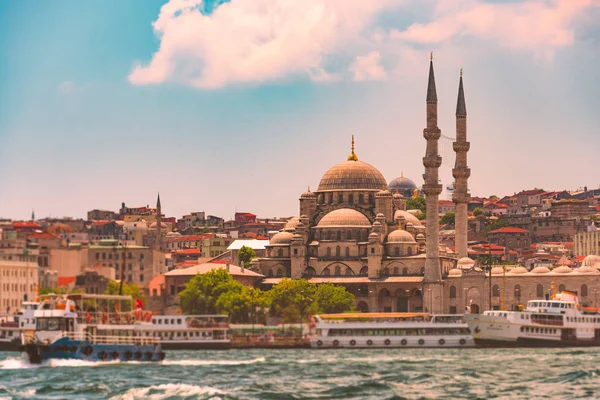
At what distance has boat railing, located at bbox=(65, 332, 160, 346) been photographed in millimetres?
59406

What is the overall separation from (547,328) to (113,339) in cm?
2083

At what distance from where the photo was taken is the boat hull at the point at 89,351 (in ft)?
189

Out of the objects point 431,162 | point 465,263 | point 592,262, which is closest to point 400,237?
point 465,263

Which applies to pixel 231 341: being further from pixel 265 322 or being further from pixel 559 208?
pixel 559 208

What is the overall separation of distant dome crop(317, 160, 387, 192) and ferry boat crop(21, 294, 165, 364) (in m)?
43.5

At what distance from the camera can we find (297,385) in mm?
52781

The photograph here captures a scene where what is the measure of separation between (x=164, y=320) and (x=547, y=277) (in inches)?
1259

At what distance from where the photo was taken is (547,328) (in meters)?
72.4

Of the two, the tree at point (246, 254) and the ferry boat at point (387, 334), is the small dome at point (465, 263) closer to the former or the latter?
the ferry boat at point (387, 334)

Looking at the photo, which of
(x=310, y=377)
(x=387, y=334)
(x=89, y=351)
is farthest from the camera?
(x=387, y=334)

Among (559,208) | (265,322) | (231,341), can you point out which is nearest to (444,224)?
(559,208)

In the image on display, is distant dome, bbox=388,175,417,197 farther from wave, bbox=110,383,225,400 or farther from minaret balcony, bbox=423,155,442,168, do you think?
wave, bbox=110,383,225,400

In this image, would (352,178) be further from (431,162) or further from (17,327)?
(17,327)

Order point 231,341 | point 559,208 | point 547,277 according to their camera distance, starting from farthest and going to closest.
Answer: point 559,208
point 547,277
point 231,341
